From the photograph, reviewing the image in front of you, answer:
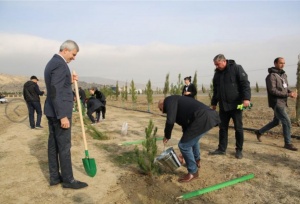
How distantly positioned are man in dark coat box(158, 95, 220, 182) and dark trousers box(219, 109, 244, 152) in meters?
1.19

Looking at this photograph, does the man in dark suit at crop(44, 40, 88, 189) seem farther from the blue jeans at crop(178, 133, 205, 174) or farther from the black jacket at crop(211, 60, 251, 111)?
the black jacket at crop(211, 60, 251, 111)

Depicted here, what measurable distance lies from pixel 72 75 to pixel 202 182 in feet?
A: 8.18

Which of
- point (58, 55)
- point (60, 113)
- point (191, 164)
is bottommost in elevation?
point (191, 164)

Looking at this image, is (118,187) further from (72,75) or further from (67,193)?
(72,75)

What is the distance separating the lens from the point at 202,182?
3689mm

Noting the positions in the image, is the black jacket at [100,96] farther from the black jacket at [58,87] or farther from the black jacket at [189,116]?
the black jacket at [189,116]

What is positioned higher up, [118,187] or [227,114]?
[227,114]

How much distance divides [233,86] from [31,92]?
6520 millimetres

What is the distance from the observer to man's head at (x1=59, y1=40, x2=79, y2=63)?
3.50 meters

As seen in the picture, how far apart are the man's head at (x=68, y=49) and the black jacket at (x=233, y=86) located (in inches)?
107

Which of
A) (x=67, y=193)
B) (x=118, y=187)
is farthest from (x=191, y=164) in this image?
(x=67, y=193)

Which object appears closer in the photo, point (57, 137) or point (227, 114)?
point (57, 137)

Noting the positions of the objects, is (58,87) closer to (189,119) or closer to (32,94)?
(189,119)

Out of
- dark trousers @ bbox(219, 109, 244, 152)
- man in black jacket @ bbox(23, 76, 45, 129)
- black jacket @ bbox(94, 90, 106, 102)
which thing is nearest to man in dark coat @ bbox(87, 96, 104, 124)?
black jacket @ bbox(94, 90, 106, 102)
